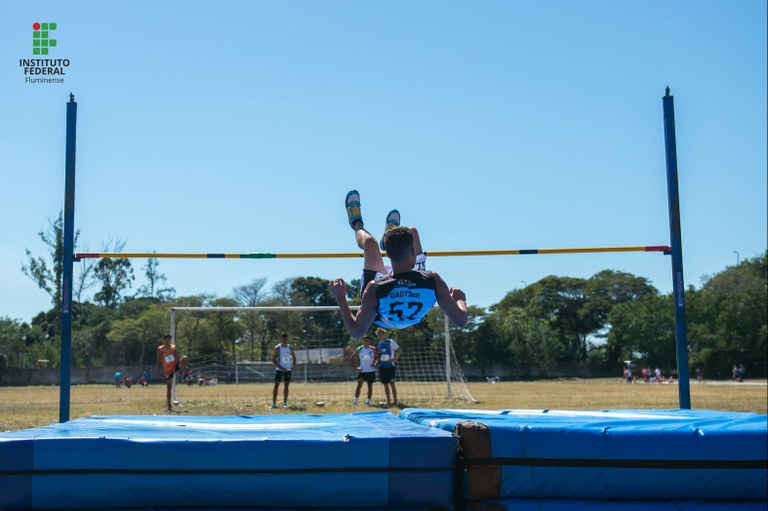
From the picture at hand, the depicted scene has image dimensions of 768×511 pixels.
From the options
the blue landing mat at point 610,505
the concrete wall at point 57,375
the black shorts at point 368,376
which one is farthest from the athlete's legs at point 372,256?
the concrete wall at point 57,375

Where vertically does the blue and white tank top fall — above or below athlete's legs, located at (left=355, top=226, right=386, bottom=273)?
below

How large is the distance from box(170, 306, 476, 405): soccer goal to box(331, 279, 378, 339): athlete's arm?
1323 centimetres

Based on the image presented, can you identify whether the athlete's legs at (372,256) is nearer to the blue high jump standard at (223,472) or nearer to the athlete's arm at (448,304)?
the athlete's arm at (448,304)

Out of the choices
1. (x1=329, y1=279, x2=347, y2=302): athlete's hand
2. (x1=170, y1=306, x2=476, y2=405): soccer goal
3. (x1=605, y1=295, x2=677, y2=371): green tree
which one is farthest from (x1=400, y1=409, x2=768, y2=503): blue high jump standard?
(x1=605, y1=295, x2=677, y2=371): green tree

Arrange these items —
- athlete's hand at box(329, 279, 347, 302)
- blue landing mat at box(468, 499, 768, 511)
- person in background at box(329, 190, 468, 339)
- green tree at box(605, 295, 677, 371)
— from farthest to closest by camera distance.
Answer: green tree at box(605, 295, 677, 371) → person in background at box(329, 190, 468, 339) → athlete's hand at box(329, 279, 347, 302) → blue landing mat at box(468, 499, 768, 511)

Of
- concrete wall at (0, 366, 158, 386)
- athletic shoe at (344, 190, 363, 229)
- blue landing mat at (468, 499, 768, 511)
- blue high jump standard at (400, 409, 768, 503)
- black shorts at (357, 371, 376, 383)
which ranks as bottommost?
concrete wall at (0, 366, 158, 386)

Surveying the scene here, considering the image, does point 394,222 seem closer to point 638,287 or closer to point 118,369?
point 118,369

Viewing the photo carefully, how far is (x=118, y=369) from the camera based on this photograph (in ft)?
140

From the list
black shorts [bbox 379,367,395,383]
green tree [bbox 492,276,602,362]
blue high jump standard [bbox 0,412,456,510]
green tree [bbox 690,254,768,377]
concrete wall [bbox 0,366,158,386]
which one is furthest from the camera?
green tree [bbox 492,276,602,362]

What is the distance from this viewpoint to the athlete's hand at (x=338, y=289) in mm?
5105

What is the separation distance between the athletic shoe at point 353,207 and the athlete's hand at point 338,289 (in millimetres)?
2225

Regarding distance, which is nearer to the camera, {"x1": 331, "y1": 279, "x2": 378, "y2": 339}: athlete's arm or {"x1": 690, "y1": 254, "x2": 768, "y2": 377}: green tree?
{"x1": 331, "y1": 279, "x2": 378, "y2": 339}: athlete's arm

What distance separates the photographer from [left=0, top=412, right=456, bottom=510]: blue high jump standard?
12.9ft

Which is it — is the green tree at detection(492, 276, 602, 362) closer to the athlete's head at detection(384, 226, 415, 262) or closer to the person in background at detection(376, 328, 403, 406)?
the person in background at detection(376, 328, 403, 406)
